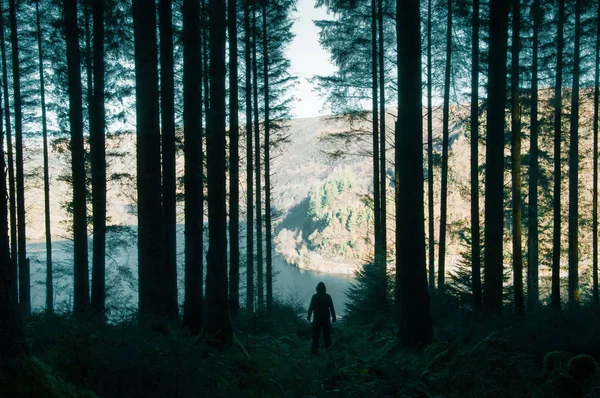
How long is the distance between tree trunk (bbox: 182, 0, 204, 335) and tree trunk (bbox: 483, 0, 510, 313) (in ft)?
22.4

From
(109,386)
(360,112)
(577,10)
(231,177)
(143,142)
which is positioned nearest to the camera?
(109,386)

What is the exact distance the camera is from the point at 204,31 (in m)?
13.1

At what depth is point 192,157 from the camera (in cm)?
838

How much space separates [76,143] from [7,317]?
Answer: 9170 mm

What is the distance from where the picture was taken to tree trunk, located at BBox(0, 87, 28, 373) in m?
2.83

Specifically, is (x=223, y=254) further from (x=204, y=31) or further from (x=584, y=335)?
(x=204, y=31)

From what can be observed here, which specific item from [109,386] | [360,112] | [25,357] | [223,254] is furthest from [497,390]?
[360,112]

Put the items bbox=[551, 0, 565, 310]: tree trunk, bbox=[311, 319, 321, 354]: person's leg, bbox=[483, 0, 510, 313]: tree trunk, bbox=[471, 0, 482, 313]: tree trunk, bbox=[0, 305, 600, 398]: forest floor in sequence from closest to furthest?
bbox=[0, 305, 600, 398]: forest floor → bbox=[311, 319, 321, 354]: person's leg → bbox=[483, 0, 510, 313]: tree trunk → bbox=[471, 0, 482, 313]: tree trunk → bbox=[551, 0, 565, 310]: tree trunk

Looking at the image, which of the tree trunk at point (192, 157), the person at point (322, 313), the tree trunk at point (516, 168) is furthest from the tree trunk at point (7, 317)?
the tree trunk at point (516, 168)

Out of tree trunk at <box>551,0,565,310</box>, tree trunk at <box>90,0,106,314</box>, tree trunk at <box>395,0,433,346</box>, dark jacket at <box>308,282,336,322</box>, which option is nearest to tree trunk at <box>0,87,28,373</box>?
tree trunk at <box>395,0,433,346</box>

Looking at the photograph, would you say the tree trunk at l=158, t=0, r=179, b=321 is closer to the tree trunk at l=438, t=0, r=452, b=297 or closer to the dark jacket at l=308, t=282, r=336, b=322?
the dark jacket at l=308, t=282, r=336, b=322

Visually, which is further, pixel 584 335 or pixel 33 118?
pixel 33 118

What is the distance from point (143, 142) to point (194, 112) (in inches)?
50.6

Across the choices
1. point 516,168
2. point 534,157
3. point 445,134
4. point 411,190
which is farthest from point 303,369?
point 534,157
